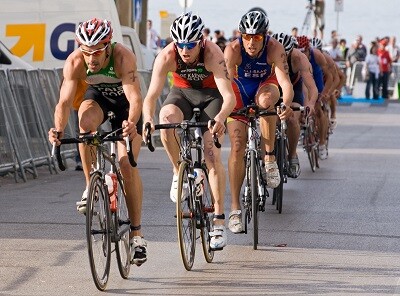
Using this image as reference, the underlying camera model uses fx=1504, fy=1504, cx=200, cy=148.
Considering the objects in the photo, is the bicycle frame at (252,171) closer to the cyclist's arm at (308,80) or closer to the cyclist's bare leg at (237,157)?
the cyclist's bare leg at (237,157)

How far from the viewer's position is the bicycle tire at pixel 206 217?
11359 millimetres

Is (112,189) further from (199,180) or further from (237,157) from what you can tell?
(237,157)

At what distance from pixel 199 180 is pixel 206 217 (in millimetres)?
386

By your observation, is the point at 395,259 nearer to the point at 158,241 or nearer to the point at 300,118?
the point at 158,241

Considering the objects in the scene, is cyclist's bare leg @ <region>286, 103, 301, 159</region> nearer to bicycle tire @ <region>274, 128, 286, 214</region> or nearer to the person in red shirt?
bicycle tire @ <region>274, 128, 286, 214</region>

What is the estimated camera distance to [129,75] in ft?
35.0

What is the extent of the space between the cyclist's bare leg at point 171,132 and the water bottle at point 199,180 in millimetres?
538

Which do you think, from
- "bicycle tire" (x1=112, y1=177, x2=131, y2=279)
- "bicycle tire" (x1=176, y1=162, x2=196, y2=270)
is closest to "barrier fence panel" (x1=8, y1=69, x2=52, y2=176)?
"bicycle tire" (x1=176, y1=162, x2=196, y2=270)

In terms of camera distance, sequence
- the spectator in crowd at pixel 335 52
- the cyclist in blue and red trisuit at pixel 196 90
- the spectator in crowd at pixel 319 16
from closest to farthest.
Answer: the cyclist in blue and red trisuit at pixel 196 90 < the spectator in crowd at pixel 335 52 < the spectator in crowd at pixel 319 16

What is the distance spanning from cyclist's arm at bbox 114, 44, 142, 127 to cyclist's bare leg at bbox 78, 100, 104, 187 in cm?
27

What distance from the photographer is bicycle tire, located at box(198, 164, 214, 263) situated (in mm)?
11359

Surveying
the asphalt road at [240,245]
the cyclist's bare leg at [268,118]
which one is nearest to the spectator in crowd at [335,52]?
the asphalt road at [240,245]

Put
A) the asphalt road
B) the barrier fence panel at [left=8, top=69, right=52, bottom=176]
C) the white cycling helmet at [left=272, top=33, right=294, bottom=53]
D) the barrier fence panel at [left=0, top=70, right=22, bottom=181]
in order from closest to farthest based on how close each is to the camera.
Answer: the asphalt road, the white cycling helmet at [left=272, top=33, right=294, bottom=53], the barrier fence panel at [left=0, top=70, right=22, bottom=181], the barrier fence panel at [left=8, top=69, right=52, bottom=176]

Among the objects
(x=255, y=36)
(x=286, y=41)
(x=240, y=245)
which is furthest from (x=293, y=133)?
(x=240, y=245)
